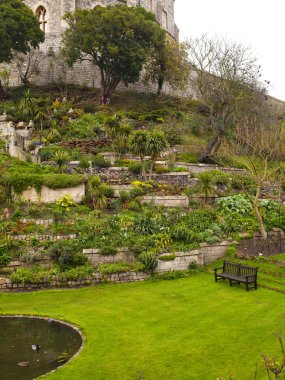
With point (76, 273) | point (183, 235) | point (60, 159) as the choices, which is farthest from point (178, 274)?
point (60, 159)

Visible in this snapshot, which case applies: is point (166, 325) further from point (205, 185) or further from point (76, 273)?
point (205, 185)

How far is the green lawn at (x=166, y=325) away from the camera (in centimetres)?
973

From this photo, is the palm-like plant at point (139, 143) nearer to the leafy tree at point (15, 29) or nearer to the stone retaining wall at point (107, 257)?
the stone retaining wall at point (107, 257)

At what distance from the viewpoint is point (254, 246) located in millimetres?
19562

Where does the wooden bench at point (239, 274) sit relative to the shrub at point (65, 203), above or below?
below

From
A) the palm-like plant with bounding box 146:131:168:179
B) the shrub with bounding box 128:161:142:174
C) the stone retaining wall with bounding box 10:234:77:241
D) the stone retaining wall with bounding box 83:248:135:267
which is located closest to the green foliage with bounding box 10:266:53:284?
the stone retaining wall with bounding box 83:248:135:267

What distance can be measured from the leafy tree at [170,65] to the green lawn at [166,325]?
2741 cm

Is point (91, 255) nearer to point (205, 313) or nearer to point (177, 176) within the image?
point (205, 313)

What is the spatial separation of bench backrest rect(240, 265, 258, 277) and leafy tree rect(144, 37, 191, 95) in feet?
91.7

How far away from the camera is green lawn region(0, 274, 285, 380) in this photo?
9727 millimetres

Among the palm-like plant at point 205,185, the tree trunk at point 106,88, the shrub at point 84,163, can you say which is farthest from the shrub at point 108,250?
the tree trunk at point 106,88

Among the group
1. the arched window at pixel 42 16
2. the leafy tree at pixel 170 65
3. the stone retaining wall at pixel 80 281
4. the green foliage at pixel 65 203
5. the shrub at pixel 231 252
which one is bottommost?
the stone retaining wall at pixel 80 281

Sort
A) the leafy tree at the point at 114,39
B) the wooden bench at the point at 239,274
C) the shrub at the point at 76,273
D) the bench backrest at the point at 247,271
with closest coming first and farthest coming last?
the wooden bench at the point at 239,274
the bench backrest at the point at 247,271
the shrub at the point at 76,273
the leafy tree at the point at 114,39

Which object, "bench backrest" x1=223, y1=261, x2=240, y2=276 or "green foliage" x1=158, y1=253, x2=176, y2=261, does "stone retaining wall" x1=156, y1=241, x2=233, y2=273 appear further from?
"bench backrest" x1=223, y1=261, x2=240, y2=276
